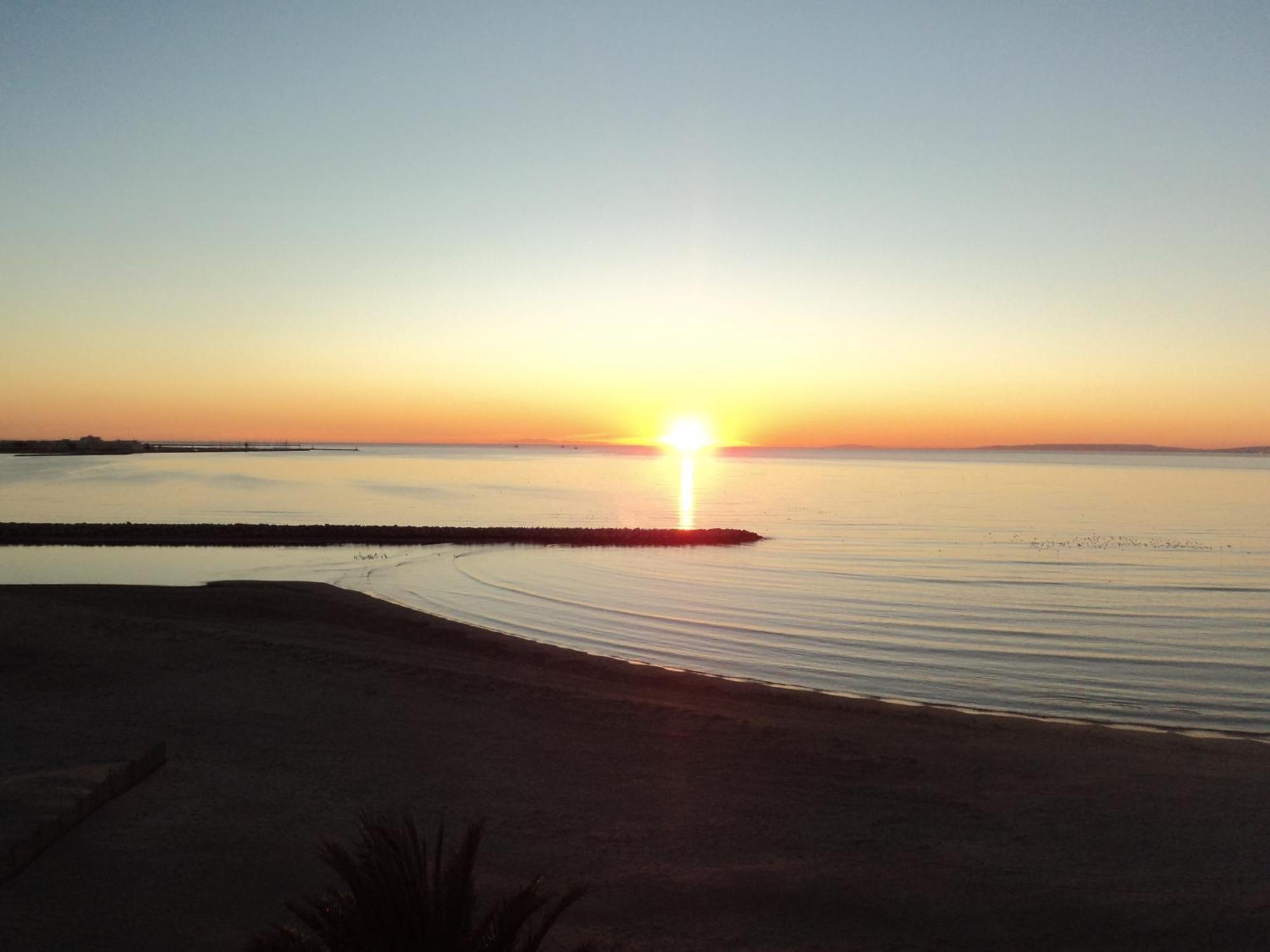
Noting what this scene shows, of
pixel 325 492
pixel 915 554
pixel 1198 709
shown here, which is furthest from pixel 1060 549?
pixel 325 492

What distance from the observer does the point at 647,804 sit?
32.9 feet

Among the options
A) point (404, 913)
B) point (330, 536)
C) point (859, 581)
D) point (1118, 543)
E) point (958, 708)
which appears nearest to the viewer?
point (404, 913)

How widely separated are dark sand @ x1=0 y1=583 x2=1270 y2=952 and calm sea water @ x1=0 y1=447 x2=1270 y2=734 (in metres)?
4.15

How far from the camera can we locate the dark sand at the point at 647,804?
24.4 feet

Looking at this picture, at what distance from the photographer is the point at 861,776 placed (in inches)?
438

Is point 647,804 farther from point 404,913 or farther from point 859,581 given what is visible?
point 859,581

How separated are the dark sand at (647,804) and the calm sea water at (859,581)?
4.15 m

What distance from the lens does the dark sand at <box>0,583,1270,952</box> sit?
744cm

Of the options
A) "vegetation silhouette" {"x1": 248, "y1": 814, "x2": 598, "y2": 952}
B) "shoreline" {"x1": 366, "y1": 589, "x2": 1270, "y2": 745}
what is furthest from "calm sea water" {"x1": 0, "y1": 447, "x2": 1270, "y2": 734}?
"vegetation silhouette" {"x1": 248, "y1": 814, "x2": 598, "y2": 952}

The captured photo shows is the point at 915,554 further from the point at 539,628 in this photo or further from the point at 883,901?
the point at 883,901

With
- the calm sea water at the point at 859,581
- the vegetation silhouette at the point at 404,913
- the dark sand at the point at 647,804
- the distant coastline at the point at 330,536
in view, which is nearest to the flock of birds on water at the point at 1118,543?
the calm sea water at the point at 859,581

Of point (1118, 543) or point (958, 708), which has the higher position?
point (1118, 543)

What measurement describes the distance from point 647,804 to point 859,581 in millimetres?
24892

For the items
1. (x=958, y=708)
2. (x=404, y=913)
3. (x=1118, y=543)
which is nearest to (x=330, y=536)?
(x=958, y=708)
